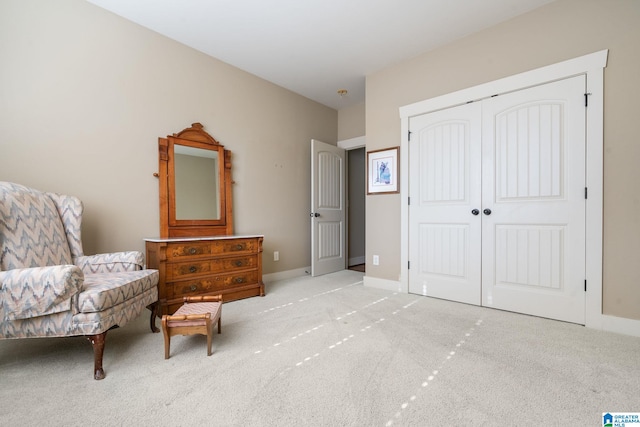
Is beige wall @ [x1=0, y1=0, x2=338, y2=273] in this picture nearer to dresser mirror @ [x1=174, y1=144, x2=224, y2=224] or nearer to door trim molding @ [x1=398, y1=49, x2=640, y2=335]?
dresser mirror @ [x1=174, y1=144, x2=224, y2=224]

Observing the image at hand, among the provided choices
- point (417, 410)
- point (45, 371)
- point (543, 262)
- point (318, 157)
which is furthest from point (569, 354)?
point (318, 157)

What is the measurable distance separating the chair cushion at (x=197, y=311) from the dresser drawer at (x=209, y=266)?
1.83 feet

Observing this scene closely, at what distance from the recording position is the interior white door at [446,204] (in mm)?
2764

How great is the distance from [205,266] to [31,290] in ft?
4.41

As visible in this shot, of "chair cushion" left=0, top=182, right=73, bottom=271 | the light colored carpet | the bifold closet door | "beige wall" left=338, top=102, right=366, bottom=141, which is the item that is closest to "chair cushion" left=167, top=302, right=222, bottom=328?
the light colored carpet

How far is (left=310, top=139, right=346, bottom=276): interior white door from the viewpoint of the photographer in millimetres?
4125

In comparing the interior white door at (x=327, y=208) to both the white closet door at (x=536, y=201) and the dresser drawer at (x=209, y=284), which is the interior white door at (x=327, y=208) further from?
the white closet door at (x=536, y=201)

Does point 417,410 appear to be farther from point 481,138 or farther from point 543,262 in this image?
point 481,138

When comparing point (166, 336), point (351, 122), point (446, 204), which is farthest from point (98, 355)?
point (351, 122)

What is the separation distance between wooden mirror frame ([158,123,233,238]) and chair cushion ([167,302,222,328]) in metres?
1.12

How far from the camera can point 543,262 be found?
2398mm

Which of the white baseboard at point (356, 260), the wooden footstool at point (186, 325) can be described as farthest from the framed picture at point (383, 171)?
the wooden footstool at point (186, 325)

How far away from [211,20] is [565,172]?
3.30 meters

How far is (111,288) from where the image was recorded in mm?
1601
